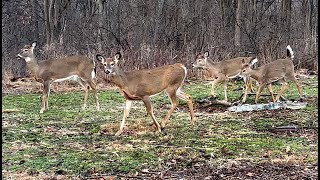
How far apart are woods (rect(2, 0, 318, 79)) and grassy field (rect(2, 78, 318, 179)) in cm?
797

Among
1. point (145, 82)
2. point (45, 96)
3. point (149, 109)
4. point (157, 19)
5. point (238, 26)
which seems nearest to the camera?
point (149, 109)

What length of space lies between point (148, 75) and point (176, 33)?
12822 millimetres

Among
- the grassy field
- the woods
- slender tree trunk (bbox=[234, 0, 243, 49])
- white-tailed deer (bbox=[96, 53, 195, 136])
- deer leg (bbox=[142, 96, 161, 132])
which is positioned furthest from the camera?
slender tree trunk (bbox=[234, 0, 243, 49])

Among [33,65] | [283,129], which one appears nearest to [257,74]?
[283,129]

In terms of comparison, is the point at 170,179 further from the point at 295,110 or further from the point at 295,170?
the point at 295,110

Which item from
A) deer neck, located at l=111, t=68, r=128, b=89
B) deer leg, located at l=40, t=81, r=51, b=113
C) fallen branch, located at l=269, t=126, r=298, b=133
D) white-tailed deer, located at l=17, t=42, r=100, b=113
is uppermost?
deer neck, located at l=111, t=68, r=128, b=89

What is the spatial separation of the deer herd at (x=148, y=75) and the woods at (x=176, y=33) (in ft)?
15.5

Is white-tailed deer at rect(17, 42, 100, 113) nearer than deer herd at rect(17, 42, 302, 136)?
No

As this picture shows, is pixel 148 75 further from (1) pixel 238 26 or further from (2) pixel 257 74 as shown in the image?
(1) pixel 238 26

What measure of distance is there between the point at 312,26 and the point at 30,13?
13.8 metres

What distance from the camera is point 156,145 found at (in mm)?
7004

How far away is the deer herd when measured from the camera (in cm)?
831

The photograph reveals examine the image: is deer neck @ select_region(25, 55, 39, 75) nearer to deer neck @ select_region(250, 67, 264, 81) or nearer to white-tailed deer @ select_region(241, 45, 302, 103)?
white-tailed deer @ select_region(241, 45, 302, 103)

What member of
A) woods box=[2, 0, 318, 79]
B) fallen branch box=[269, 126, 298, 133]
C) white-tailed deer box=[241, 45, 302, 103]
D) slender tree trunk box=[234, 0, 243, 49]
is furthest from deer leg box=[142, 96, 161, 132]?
slender tree trunk box=[234, 0, 243, 49]
